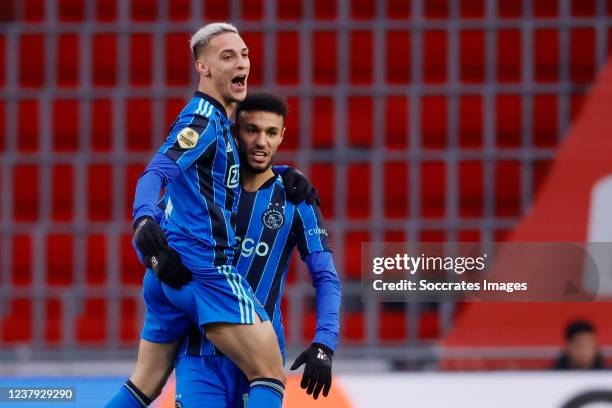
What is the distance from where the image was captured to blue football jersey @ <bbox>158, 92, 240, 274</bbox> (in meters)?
3.09

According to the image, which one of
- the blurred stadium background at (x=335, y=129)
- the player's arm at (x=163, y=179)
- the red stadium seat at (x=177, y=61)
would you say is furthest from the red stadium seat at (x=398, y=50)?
the player's arm at (x=163, y=179)

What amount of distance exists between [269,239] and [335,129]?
354 centimetres

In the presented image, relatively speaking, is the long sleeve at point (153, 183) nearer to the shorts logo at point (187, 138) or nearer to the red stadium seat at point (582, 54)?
the shorts logo at point (187, 138)

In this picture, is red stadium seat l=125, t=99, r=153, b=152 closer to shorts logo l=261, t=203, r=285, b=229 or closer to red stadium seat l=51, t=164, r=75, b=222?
red stadium seat l=51, t=164, r=75, b=222

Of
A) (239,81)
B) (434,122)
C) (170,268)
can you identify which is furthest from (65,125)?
(170,268)

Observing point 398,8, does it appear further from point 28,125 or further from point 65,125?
point 28,125

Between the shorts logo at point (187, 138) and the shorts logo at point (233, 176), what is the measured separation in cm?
14

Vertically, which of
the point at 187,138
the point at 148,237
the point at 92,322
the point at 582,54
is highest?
the point at 582,54

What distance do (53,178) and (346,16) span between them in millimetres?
1762

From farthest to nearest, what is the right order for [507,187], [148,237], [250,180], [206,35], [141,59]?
[141,59] < [507,187] < [250,180] < [206,35] < [148,237]

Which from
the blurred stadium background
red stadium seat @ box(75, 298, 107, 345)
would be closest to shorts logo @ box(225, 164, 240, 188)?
the blurred stadium background

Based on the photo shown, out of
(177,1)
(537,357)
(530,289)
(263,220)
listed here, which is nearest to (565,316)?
(537,357)

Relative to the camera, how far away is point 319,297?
334 centimetres

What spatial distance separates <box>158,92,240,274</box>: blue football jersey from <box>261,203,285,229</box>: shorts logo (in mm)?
165
